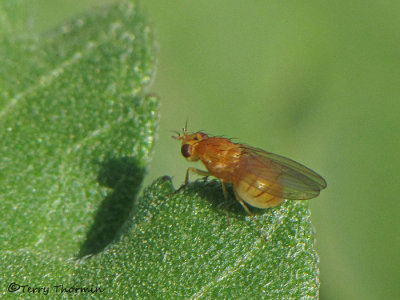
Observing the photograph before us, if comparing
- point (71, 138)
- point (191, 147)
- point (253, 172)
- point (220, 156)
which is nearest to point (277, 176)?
point (253, 172)

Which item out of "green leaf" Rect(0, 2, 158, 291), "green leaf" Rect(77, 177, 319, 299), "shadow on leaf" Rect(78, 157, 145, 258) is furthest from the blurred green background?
"green leaf" Rect(77, 177, 319, 299)

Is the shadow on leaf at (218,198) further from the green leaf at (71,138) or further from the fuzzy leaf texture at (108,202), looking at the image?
the green leaf at (71,138)

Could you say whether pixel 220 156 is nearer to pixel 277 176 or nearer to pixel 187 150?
pixel 187 150

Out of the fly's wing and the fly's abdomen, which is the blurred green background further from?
the fly's abdomen

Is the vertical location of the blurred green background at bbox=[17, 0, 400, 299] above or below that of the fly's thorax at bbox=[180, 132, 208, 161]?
above

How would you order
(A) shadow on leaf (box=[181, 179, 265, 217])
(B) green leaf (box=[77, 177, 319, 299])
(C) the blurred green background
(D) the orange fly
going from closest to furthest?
(B) green leaf (box=[77, 177, 319, 299]) < (A) shadow on leaf (box=[181, 179, 265, 217]) < (D) the orange fly < (C) the blurred green background

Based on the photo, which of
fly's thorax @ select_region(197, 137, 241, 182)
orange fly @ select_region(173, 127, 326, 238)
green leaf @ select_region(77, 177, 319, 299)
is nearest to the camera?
green leaf @ select_region(77, 177, 319, 299)

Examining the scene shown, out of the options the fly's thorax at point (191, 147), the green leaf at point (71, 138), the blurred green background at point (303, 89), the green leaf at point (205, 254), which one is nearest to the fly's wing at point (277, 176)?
the green leaf at point (205, 254)

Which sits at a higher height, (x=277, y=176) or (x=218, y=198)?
(x=277, y=176)
